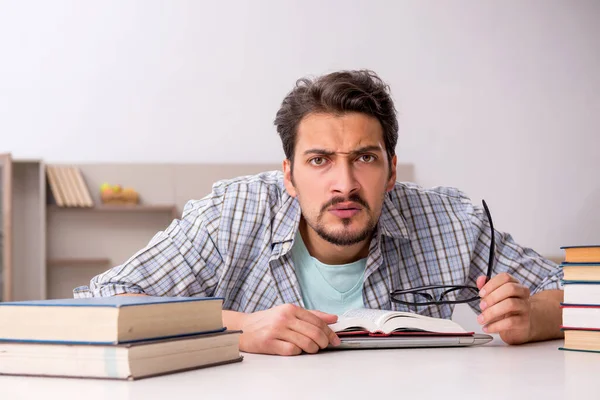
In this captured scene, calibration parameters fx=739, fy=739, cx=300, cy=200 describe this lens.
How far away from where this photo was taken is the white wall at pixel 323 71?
4512 mm

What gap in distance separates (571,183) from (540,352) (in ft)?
13.6

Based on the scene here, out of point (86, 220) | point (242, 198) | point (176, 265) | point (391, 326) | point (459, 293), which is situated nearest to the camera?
point (391, 326)

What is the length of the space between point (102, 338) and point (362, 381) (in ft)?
1.12

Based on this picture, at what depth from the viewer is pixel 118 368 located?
94 centimetres

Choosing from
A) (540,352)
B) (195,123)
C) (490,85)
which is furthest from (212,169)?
(540,352)

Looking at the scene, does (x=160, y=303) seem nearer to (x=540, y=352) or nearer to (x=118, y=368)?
(x=118, y=368)

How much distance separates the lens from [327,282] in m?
1.96

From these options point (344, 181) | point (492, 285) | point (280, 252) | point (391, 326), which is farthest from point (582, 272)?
point (280, 252)

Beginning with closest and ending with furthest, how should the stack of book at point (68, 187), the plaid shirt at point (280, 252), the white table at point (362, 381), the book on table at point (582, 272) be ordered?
1. the white table at point (362, 381)
2. the book on table at point (582, 272)
3. the plaid shirt at point (280, 252)
4. the stack of book at point (68, 187)

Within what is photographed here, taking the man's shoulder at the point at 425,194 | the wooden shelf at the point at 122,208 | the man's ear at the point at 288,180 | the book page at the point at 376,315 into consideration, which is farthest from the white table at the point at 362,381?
the wooden shelf at the point at 122,208

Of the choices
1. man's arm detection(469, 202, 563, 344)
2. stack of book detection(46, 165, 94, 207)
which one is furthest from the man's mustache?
stack of book detection(46, 165, 94, 207)

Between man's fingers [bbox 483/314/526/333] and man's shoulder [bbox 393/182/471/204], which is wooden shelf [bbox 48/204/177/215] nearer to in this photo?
man's shoulder [bbox 393/182/471/204]

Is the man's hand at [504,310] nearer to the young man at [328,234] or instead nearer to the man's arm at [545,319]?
the man's arm at [545,319]

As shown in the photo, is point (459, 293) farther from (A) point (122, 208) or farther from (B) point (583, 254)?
(A) point (122, 208)
